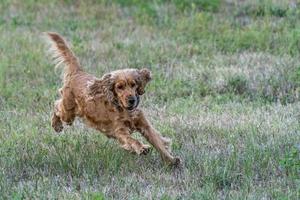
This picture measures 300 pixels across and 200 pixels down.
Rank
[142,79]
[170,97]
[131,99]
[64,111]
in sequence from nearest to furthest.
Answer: [131,99] → [142,79] → [64,111] → [170,97]

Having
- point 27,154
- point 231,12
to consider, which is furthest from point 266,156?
point 231,12

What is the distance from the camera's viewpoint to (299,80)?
10.0 m

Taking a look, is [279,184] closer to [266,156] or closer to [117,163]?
[266,156]

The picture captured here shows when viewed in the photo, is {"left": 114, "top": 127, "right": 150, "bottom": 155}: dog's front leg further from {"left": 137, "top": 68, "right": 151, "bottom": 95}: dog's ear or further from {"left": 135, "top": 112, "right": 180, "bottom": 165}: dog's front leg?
{"left": 137, "top": 68, "right": 151, "bottom": 95}: dog's ear

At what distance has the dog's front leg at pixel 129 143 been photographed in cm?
663

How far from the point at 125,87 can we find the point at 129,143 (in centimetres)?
45

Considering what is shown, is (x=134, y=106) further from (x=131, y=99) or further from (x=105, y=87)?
(x=105, y=87)

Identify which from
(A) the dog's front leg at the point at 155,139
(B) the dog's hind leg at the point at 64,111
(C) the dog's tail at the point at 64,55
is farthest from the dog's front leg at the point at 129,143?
(C) the dog's tail at the point at 64,55

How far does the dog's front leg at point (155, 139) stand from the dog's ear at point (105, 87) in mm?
302

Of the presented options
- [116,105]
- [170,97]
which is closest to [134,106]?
[116,105]

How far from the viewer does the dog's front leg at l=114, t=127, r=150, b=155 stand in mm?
6633

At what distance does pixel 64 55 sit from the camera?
784cm

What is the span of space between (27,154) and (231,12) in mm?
7261

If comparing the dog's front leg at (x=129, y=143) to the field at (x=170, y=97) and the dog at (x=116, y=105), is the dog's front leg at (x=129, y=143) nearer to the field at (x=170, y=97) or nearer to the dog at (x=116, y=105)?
the dog at (x=116, y=105)
